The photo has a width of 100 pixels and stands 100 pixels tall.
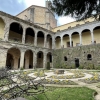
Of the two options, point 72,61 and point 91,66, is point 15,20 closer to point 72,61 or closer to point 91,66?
point 72,61

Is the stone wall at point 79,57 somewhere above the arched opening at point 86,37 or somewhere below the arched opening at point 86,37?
below

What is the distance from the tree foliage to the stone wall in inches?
587

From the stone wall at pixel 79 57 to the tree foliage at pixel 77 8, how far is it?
14913 millimetres

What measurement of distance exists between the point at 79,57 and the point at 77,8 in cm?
1624

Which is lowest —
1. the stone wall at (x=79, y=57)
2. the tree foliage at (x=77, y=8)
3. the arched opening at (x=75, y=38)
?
the stone wall at (x=79, y=57)

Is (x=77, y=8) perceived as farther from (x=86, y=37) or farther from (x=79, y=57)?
(x=86, y=37)

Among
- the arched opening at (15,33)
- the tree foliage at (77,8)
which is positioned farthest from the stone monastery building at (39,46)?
the tree foliage at (77,8)

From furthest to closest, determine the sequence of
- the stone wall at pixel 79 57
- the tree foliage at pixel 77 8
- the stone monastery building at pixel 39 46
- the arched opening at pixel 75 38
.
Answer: the arched opening at pixel 75 38 < the stone wall at pixel 79 57 < the stone monastery building at pixel 39 46 < the tree foliage at pixel 77 8

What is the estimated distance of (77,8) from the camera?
4555 millimetres

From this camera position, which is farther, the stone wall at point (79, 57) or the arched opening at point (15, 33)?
the arched opening at point (15, 33)

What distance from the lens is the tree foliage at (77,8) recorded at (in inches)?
170

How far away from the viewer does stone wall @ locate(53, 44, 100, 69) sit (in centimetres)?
1783

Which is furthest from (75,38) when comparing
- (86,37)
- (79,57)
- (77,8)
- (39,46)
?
(77,8)

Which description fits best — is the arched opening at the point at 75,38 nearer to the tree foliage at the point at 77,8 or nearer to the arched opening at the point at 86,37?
the arched opening at the point at 86,37
